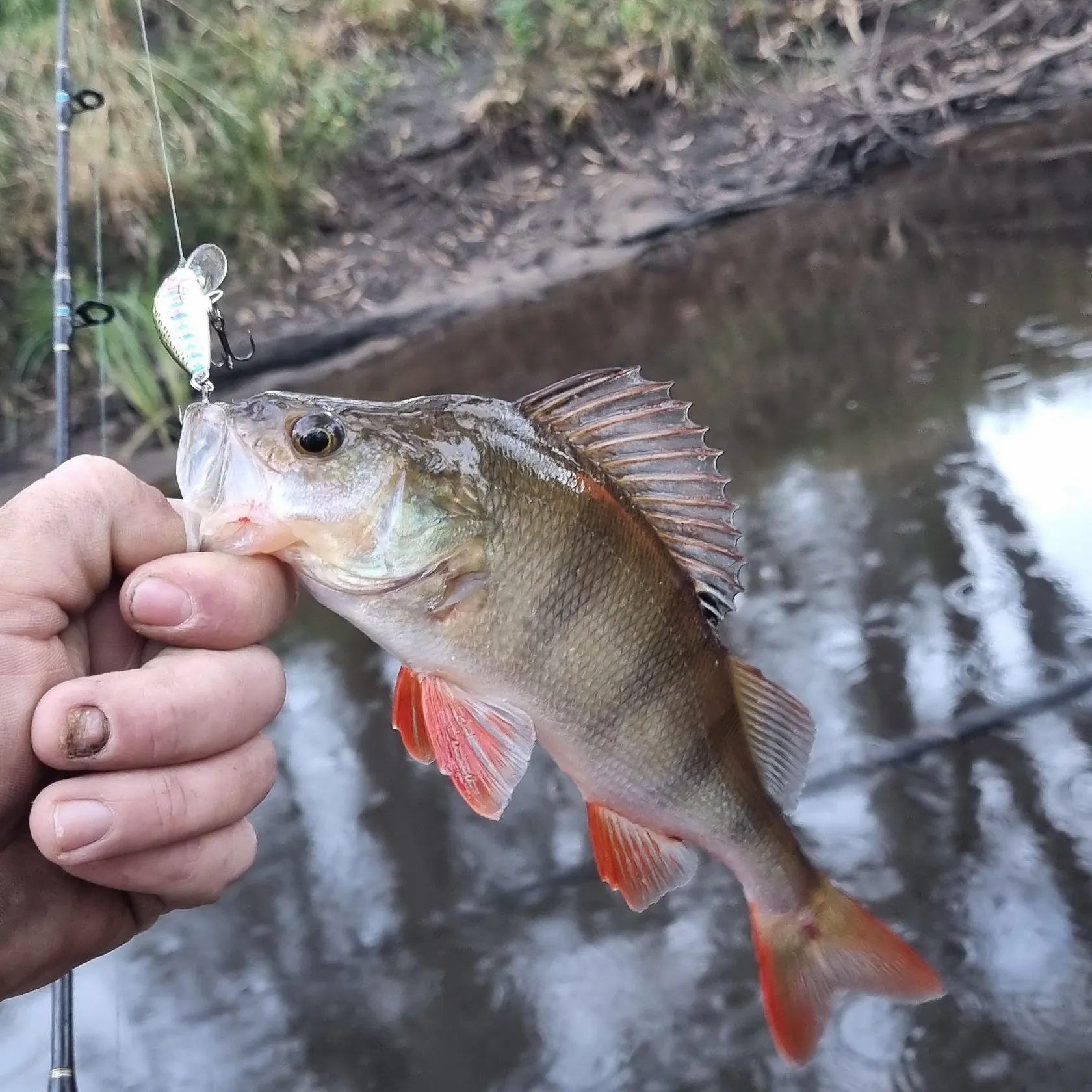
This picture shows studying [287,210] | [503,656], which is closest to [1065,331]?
[503,656]

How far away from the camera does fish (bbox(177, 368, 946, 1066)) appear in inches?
41.1

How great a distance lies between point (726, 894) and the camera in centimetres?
220

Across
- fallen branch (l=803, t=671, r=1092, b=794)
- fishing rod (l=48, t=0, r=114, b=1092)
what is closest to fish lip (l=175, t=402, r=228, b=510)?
fishing rod (l=48, t=0, r=114, b=1092)

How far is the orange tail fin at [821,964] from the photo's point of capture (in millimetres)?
1358

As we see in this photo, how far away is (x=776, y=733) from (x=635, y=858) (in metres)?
0.25

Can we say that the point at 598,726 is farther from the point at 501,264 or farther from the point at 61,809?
the point at 501,264

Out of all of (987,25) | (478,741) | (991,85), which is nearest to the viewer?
(478,741)

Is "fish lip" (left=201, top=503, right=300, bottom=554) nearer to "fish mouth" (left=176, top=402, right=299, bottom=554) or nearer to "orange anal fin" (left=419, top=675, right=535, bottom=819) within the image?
"fish mouth" (left=176, top=402, right=299, bottom=554)

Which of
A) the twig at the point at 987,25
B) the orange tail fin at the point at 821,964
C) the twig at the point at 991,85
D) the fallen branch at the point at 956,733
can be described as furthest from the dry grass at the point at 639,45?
the orange tail fin at the point at 821,964

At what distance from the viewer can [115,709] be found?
915 millimetres

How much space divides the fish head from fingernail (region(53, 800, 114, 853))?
0.88 feet

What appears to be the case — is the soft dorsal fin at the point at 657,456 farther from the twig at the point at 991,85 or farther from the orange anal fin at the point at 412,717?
the twig at the point at 991,85

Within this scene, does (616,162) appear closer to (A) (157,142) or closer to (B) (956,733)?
(A) (157,142)

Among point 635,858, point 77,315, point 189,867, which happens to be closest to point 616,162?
point 77,315
